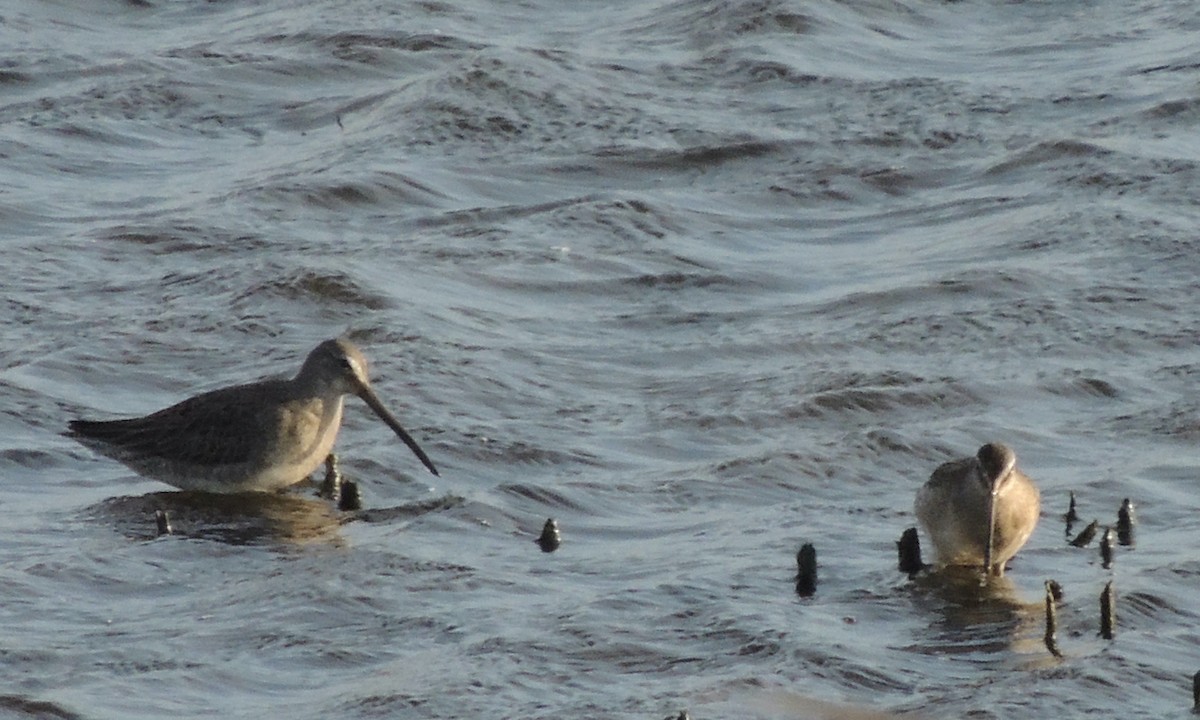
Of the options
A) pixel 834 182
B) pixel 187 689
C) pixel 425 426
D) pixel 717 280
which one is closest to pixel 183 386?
pixel 425 426

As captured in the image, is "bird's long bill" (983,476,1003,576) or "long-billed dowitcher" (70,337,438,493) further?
"long-billed dowitcher" (70,337,438,493)

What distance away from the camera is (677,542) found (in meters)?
7.14

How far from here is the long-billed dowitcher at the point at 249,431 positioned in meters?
7.63

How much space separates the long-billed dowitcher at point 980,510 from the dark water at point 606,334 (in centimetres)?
13

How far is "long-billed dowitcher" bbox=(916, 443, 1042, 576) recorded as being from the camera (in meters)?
6.82

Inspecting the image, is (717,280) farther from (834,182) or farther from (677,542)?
(677,542)

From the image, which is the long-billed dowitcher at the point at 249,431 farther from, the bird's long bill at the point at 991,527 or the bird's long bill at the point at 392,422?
the bird's long bill at the point at 991,527

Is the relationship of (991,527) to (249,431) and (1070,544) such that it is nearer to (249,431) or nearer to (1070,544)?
Result: (1070,544)

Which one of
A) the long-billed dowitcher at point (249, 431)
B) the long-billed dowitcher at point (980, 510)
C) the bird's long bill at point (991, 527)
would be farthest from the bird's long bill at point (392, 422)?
the bird's long bill at point (991, 527)

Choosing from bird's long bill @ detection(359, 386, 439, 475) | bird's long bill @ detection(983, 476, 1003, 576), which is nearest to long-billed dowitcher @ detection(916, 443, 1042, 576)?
bird's long bill @ detection(983, 476, 1003, 576)

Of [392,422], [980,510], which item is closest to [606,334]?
[392,422]

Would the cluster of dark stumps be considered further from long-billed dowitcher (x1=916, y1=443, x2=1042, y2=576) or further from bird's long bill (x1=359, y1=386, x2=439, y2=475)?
bird's long bill (x1=359, y1=386, x2=439, y2=475)

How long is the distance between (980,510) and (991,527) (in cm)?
6

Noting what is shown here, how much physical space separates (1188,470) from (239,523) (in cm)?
299
